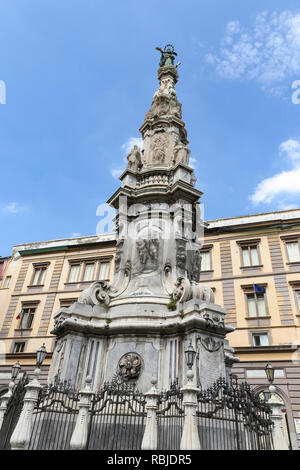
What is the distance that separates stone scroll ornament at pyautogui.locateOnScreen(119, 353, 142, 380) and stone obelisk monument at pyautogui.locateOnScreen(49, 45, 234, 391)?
22 millimetres

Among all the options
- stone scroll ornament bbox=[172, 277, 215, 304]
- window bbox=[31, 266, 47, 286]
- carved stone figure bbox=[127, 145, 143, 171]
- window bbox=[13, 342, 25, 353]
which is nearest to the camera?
stone scroll ornament bbox=[172, 277, 215, 304]

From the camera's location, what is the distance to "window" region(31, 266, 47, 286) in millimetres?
29000

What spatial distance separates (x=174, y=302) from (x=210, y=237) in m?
17.8

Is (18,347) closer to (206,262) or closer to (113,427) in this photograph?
(206,262)

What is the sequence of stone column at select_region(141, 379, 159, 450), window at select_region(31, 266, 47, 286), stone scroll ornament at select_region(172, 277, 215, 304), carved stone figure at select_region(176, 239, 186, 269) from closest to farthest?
stone column at select_region(141, 379, 159, 450) → stone scroll ornament at select_region(172, 277, 215, 304) → carved stone figure at select_region(176, 239, 186, 269) → window at select_region(31, 266, 47, 286)

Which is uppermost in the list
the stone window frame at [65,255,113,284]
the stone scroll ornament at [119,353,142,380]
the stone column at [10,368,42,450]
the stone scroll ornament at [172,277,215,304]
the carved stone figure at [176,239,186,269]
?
the stone window frame at [65,255,113,284]

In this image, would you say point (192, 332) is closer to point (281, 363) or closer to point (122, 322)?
point (122, 322)

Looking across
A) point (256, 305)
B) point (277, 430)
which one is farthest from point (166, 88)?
point (256, 305)

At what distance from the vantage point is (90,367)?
8062mm

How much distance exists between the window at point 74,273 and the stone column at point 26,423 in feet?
72.6

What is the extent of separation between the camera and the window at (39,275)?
95.1 ft

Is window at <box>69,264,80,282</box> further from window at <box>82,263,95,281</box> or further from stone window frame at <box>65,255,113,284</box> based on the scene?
window at <box>82,263,95,281</box>

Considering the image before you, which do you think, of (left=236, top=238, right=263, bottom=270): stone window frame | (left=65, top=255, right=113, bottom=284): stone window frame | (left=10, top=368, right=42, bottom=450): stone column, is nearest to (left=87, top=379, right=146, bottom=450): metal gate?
(left=10, top=368, right=42, bottom=450): stone column

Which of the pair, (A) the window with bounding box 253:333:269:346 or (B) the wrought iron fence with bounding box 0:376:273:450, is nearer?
(B) the wrought iron fence with bounding box 0:376:273:450
